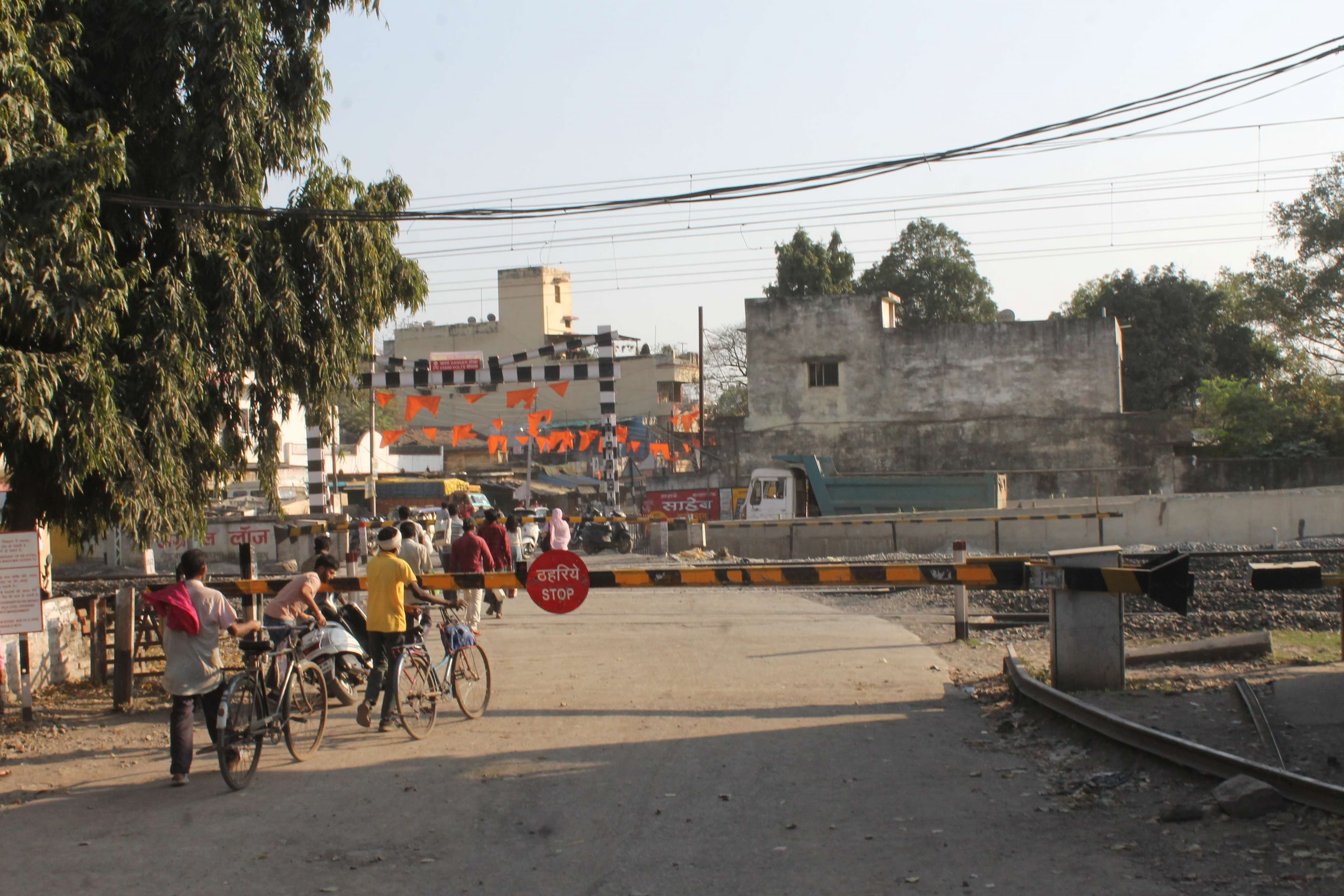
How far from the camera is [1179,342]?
1969 inches

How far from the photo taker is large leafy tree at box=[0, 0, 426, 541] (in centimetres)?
898

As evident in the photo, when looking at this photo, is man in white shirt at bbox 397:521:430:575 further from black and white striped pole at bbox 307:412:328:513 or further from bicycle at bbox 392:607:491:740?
black and white striped pole at bbox 307:412:328:513

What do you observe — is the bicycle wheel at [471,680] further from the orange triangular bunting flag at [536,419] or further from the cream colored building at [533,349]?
the cream colored building at [533,349]

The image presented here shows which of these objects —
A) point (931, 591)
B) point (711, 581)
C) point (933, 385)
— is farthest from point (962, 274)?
point (711, 581)

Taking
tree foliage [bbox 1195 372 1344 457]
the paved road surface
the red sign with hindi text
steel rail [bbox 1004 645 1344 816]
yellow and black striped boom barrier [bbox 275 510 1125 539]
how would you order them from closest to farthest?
1. the paved road surface
2. steel rail [bbox 1004 645 1344 816]
3. yellow and black striped boom barrier [bbox 275 510 1125 539]
4. the red sign with hindi text
5. tree foliage [bbox 1195 372 1344 457]

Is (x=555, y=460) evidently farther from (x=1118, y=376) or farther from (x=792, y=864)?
(x=792, y=864)

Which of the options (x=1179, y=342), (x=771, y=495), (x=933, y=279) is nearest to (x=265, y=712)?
(x=771, y=495)

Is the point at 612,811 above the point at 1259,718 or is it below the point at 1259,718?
below

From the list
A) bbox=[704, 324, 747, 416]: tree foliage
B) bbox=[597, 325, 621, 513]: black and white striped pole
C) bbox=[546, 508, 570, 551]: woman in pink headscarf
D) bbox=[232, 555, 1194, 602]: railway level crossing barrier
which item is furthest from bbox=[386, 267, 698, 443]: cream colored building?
bbox=[232, 555, 1194, 602]: railway level crossing barrier

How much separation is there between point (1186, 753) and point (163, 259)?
989cm

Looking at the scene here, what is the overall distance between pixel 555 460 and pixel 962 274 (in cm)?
2578

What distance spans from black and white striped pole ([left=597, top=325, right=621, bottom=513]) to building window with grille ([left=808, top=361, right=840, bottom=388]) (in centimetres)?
1400

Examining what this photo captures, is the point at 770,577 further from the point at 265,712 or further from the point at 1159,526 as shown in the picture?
the point at 1159,526

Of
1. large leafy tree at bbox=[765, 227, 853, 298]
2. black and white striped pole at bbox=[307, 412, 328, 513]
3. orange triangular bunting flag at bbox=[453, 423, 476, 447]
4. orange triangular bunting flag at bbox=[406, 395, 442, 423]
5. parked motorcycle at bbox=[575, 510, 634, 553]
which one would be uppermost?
large leafy tree at bbox=[765, 227, 853, 298]
